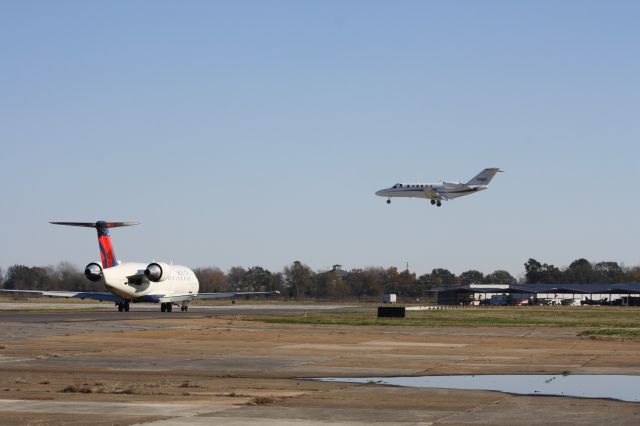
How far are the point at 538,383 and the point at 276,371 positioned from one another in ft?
24.5

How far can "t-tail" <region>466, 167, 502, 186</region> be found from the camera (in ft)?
387

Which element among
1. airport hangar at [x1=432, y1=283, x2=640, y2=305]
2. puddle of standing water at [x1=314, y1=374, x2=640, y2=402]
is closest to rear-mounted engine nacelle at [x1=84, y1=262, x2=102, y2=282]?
puddle of standing water at [x1=314, y1=374, x2=640, y2=402]

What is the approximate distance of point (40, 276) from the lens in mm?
186625

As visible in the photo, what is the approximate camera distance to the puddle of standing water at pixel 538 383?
23109 mm

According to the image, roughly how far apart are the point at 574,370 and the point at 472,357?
203 inches

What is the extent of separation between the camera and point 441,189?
113m

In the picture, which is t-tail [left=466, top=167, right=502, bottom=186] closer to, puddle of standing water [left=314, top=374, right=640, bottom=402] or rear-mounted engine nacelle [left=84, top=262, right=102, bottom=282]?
rear-mounted engine nacelle [left=84, top=262, right=102, bottom=282]

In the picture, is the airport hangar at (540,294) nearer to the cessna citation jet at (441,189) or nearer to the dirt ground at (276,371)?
the cessna citation jet at (441,189)

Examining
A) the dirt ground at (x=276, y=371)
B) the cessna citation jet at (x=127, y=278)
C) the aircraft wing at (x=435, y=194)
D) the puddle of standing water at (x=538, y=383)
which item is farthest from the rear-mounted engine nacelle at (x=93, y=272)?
the puddle of standing water at (x=538, y=383)

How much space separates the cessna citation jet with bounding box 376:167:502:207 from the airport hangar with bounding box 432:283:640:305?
1844 inches

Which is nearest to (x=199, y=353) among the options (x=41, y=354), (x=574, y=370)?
(x=41, y=354)

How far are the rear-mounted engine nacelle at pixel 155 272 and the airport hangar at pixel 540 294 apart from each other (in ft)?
294

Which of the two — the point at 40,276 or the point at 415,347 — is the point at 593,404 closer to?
the point at 415,347

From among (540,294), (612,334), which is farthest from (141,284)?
(540,294)
